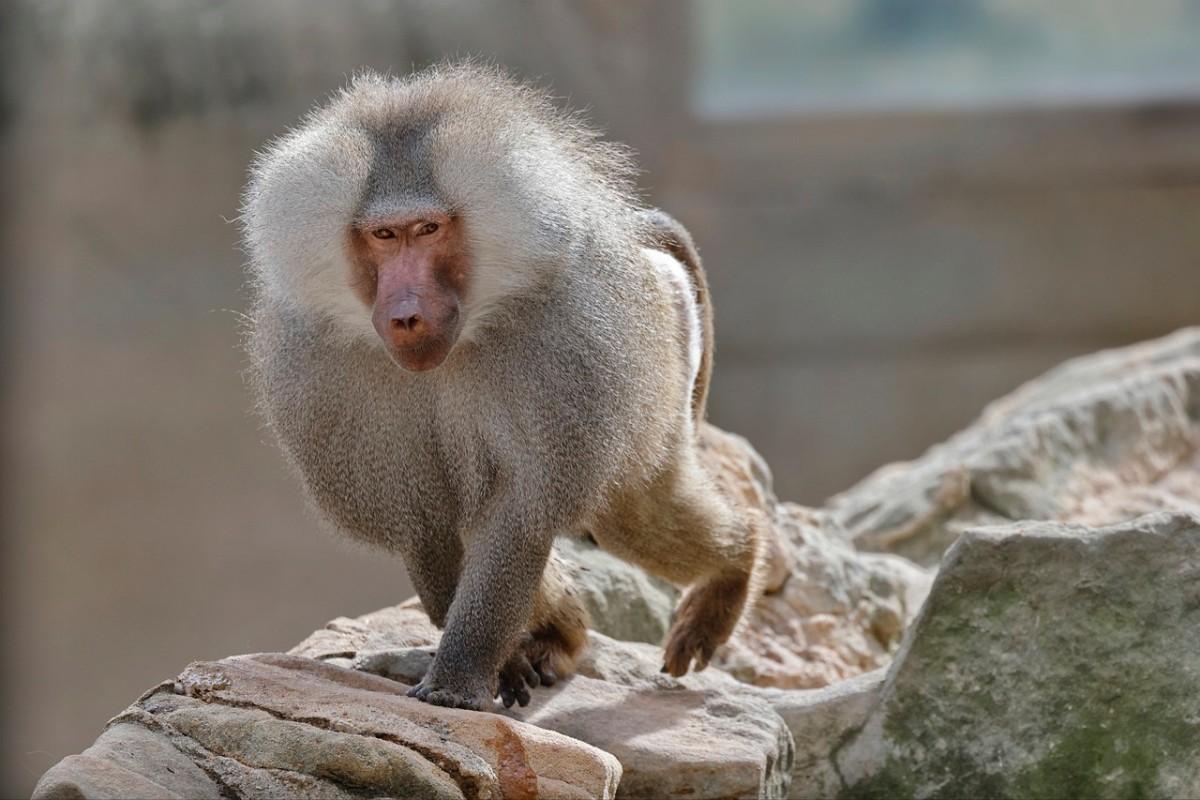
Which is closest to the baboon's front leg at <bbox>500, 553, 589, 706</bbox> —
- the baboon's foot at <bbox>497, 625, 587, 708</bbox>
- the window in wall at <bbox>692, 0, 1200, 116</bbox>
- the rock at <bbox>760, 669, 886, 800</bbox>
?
the baboon's foot at <bbox>497, 625, 587, 708</bbox>

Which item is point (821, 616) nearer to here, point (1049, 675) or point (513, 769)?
point (1049, 675)

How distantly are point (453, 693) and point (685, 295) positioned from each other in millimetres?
1150

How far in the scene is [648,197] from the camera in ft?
29.9

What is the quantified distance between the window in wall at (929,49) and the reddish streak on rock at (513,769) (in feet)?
24.5

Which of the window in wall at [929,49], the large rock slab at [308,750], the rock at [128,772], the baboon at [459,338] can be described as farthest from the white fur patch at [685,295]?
the window in wall at [929,49]

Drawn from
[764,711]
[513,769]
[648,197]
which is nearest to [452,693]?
[513,769]

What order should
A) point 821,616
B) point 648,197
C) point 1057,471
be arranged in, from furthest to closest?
point 648,197
point 1057,471
point 821,616

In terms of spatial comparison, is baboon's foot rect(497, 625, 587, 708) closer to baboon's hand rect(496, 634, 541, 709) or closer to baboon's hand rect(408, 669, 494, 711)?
baboon's hand rect(496, 634, 541, 709)

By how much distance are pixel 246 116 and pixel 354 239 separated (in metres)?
5.72

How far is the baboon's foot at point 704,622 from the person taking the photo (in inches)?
142

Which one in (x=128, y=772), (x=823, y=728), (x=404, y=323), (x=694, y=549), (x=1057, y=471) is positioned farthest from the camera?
(x=1057, y=471)

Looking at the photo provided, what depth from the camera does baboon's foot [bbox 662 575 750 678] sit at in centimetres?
360

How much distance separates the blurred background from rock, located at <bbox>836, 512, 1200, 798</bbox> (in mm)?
4467

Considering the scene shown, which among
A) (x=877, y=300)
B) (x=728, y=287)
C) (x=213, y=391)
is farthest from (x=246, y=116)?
(x=877, y=300)
